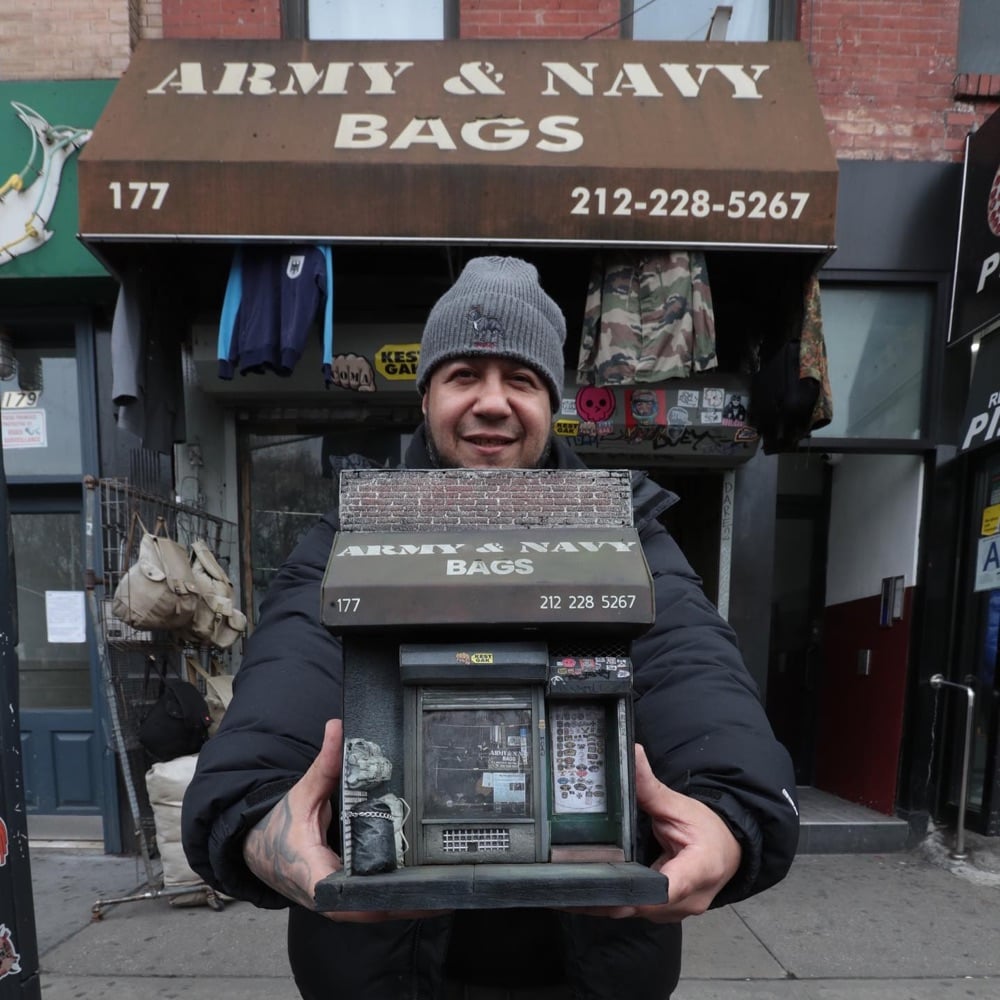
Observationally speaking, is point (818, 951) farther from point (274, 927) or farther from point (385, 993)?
point (385, 993)

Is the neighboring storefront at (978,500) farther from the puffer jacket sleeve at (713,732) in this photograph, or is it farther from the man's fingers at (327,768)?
the man's fingers at (327,768)

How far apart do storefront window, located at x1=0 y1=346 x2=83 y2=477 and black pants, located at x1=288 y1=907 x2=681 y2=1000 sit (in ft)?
15.0

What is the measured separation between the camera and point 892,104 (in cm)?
474

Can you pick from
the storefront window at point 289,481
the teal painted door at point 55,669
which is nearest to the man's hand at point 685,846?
the storefront window at point 289,481

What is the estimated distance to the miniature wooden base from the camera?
88cm

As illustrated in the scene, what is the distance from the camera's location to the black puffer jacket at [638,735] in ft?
3.54

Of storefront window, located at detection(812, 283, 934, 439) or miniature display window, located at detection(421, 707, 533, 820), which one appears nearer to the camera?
miniature display window, located at detection(421, 707, 533, 820)

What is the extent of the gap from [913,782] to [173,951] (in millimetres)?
4813

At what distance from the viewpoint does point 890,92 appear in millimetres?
4742

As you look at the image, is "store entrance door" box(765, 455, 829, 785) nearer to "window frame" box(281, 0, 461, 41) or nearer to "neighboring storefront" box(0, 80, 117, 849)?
A: "window frame" box(281, 0, 461, 41)

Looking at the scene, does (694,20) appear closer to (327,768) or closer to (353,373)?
(353,373)

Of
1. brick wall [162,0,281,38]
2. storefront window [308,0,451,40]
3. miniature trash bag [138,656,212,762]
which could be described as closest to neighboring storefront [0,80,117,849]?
brick wall [162,0,281,38]

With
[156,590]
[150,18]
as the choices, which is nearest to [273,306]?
[156,590]

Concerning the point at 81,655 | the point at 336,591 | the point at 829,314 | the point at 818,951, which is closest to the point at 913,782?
the point at 818,951
